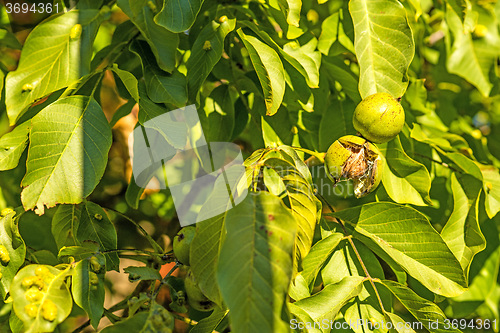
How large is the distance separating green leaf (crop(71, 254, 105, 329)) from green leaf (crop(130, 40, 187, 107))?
19.1 inches

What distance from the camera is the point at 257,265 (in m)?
0.84

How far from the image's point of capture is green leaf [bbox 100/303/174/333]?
0.93 meters

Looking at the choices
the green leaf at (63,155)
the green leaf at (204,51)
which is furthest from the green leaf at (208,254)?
the green leaf at (204,51)

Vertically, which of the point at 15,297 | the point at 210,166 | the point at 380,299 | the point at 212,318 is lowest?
the point at 380,299

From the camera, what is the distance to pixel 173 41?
49.6 inches

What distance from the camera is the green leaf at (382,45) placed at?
1195mm

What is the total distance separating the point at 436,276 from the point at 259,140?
71 cm

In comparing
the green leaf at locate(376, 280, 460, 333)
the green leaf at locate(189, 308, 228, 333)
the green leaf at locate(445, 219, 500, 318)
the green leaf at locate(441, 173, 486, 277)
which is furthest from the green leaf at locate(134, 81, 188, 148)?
the green leaf at locate(445, 219, 500, 318)

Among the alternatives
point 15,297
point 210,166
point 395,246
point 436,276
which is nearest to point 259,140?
point 210,166

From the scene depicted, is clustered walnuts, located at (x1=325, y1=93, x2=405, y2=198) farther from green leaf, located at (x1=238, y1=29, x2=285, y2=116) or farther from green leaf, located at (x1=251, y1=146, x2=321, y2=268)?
green leaf, located at (x1=238, y1=29, x2=285, y2=116)

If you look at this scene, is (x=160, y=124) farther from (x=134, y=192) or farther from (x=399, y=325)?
(x=399, y=325)

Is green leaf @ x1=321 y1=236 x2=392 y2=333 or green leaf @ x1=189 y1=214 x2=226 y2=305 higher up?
green leaf @ x1=189 y1=214 x2=226 y2=305

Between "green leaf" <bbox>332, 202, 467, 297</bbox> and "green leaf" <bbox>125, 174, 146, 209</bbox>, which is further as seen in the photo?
"green leaf" <bbox>125, 174, 146, 209</bbox>

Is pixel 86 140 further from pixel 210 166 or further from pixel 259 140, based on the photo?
pixel 259 140
